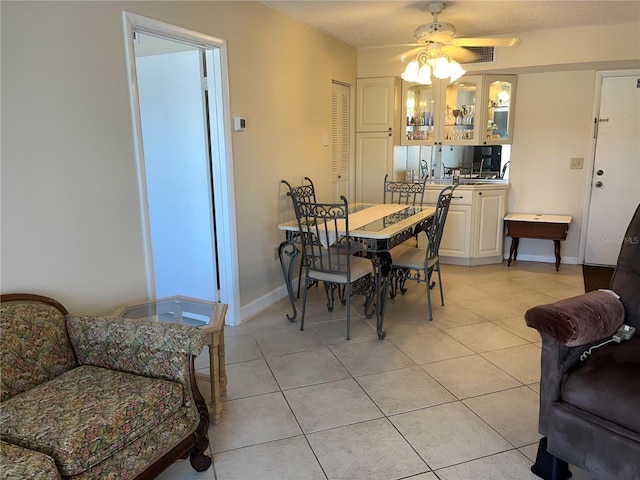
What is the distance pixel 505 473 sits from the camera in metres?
1.84

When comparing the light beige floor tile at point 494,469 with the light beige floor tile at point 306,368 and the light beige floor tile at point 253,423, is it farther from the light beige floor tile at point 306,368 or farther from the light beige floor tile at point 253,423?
the light beige floor tile at point 306,368

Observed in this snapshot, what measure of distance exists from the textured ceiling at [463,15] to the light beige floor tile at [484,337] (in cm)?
238

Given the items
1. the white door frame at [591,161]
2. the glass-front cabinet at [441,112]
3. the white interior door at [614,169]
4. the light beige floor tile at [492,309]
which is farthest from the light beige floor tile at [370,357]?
the white interior door at [614,169]

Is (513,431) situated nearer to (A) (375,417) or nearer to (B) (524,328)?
(A) (375,417)

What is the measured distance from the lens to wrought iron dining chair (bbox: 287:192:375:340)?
3.02 metres

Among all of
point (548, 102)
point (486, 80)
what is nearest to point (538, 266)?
point (548, 102)

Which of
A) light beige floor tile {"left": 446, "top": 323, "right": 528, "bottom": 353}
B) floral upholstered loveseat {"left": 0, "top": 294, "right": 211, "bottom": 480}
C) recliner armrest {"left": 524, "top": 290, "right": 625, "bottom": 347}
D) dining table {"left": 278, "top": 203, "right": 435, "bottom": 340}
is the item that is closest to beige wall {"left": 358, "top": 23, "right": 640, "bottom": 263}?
dining table {"left": 278, "top": 203, "right": 435, "bottom": 340}

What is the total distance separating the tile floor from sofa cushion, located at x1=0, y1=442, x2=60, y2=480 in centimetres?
67

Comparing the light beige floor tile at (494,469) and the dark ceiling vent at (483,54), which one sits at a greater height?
the dark ceiling vent at (483,54)

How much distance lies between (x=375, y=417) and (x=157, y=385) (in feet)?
3.54

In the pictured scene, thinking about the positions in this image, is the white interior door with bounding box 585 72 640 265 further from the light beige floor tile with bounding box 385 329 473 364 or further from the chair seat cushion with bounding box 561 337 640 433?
the chair seat cushion with bounding box 561 337 640 433

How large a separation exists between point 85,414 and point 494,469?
1574 mm

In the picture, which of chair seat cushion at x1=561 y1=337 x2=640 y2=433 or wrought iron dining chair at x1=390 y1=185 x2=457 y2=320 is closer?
chair seat cushion at x1=561 y1=337 x2=640 y2=433

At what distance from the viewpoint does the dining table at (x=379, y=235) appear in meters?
2.98
